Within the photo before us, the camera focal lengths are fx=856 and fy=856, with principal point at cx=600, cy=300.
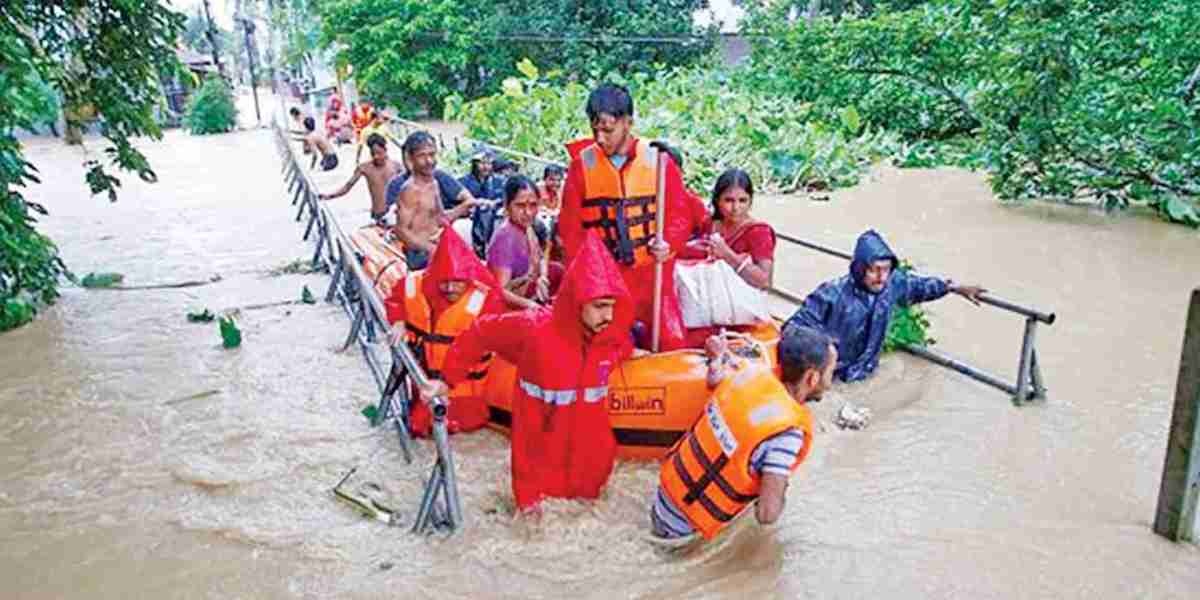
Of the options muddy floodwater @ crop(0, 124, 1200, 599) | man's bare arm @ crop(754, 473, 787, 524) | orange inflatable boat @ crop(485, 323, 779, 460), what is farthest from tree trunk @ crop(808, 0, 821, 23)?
man's bare arm @ crop(754, 473, 787, 524)

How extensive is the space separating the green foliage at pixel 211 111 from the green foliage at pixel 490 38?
23.6 ft

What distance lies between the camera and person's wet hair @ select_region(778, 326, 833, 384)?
9.71ft

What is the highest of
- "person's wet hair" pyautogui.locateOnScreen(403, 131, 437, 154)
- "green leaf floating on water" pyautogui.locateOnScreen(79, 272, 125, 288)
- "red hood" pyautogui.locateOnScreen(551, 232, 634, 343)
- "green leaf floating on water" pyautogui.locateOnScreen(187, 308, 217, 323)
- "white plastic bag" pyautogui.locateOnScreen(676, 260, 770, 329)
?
"person's wet hair" pyautogui.locateOnScreen(403, 131, 437, 154)

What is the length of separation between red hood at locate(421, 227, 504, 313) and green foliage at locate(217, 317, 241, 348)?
9.19 ft

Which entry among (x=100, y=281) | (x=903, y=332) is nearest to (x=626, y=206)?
(x=903, y=332)

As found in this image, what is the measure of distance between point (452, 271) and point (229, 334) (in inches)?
121

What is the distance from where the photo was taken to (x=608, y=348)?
11.1 feet

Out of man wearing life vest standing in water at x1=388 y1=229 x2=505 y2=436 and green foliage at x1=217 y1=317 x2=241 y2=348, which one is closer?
man wearing life vest standing in water at x1=388 y1=229 x2=505 y2=436

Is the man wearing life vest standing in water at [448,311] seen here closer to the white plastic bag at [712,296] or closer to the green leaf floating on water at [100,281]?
the white plastic bag at [712,296]

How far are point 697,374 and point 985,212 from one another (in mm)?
8472

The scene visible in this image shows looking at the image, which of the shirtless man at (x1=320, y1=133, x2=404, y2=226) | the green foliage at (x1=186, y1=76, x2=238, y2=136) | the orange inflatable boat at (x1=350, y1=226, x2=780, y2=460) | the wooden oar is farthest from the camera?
the green foliage at (x1=186, y1=76, x2=238, y2=136)

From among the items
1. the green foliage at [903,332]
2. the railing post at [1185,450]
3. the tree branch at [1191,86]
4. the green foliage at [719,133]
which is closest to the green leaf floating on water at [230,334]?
the green foliage at [903,332]

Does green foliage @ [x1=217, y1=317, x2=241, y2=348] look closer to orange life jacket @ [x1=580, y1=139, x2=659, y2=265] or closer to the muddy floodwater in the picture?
the muddy floodwater

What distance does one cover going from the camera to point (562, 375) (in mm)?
3305
